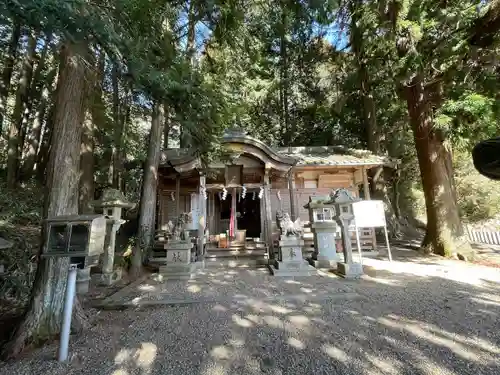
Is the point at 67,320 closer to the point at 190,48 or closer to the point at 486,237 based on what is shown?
the point at 190,48

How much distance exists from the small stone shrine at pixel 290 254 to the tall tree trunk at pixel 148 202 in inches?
139

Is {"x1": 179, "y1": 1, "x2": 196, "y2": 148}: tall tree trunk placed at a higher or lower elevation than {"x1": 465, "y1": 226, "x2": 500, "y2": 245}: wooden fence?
higher

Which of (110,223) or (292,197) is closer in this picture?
(110,223)

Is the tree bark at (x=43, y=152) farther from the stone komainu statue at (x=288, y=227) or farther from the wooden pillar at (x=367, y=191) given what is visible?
the wooden pillar at (x=367, y=191)

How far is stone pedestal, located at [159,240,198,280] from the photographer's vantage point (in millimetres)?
5980

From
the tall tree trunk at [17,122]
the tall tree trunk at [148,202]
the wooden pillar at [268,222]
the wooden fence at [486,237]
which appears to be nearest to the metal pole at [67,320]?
the tall tree trunk at [148,202]

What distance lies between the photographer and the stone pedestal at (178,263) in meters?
5.98

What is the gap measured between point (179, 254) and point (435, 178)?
824 centimetres

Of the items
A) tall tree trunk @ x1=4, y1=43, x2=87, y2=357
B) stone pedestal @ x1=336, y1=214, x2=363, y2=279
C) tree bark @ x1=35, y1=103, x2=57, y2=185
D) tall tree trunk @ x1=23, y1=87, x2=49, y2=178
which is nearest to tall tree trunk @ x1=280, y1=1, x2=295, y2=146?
stone pedestal @ x1=336, y1=214, x2=363, y2=279

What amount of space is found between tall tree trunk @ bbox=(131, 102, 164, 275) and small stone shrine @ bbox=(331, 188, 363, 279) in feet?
16.3

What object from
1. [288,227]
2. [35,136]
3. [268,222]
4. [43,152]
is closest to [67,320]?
[288,227]

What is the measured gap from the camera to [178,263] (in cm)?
614

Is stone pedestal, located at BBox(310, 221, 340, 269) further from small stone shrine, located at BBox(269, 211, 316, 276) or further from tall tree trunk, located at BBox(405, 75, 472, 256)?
tall tree trunk, located at BBox(405, 75, 472, 256)

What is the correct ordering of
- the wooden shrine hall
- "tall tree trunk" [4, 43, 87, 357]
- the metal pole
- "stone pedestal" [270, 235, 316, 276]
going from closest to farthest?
the metal pole < "tall tree trunk" [4, 43, 87, 357] < "stone pedestal" [270, 235, 316, 276] < the wooden shrine hall
